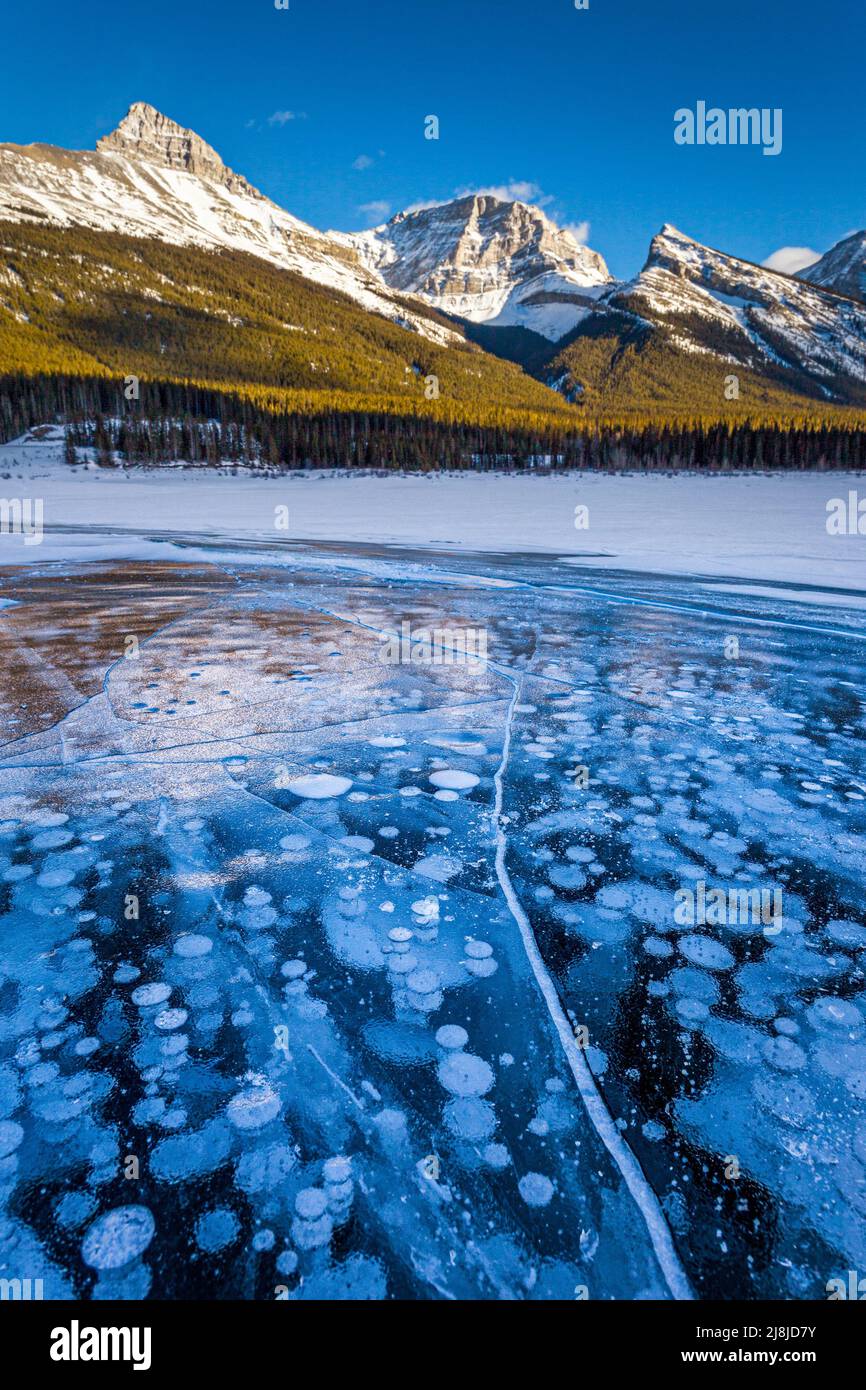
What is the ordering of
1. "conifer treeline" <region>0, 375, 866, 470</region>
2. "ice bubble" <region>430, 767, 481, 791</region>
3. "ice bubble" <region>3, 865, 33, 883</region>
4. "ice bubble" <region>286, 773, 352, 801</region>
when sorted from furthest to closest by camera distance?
1. "conifer treeline" <region>0, 375, 866, 470</region>
2. "ice bubble" <region>430, 767, 481, 791</region>
3. "ice bubble" <region>286, 773, 352, 801</region>
4. "ice bubble" <region>3, 865, 33, 883</region>

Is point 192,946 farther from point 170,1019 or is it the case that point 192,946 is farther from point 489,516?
point 489,516

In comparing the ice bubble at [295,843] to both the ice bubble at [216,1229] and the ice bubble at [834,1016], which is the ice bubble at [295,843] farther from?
the ice bubble at [834,1016]

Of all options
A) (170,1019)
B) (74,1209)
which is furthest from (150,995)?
(74,1209)

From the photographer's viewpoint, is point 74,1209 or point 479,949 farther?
point 479,949

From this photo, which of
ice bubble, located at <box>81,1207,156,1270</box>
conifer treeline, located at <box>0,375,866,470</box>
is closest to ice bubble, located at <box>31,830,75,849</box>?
ice bubble, located at <box>81,1207,156,1270</box>

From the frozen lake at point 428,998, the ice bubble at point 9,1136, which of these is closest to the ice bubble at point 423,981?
the frozen lake at point 428,998

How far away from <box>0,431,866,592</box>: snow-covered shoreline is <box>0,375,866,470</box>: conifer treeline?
10.2 meters

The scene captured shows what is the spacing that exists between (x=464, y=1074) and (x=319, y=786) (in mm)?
1615

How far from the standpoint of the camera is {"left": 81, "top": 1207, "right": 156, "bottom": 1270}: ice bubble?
46.8 inches

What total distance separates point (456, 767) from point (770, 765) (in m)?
1.60

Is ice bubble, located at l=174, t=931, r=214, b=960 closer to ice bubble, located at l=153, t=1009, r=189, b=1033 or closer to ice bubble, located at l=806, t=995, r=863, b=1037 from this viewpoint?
ice bubble, located at l=153, t=1009, r=189, b=1033

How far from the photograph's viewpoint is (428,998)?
1.77m

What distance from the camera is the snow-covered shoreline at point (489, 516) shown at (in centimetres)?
1195

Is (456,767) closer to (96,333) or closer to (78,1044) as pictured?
(78,1044)
